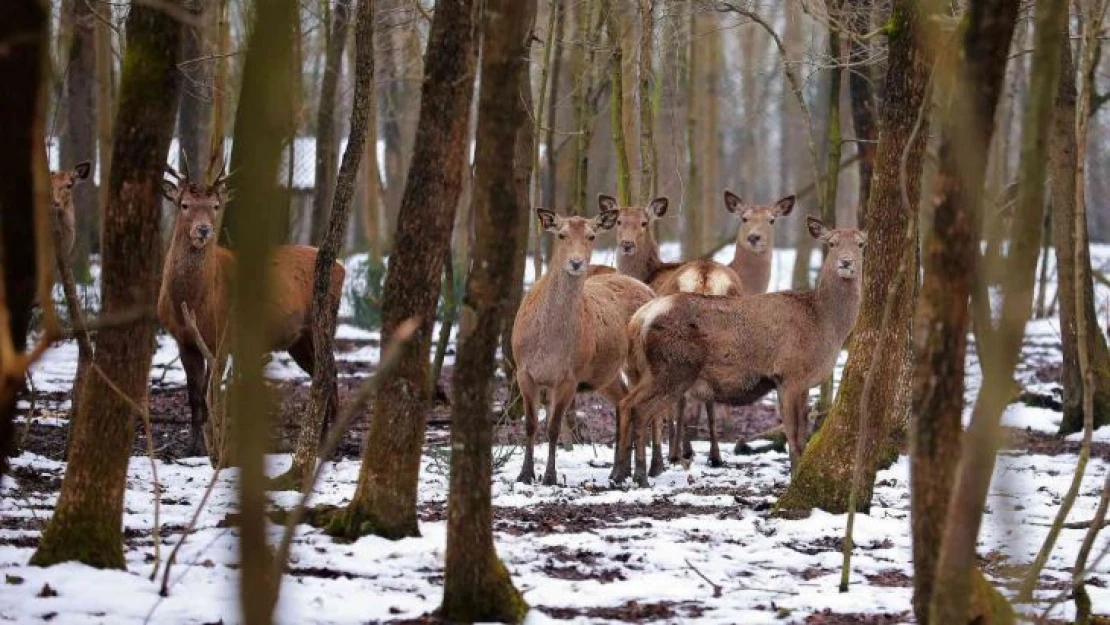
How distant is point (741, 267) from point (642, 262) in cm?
115

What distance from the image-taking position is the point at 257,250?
2734mm

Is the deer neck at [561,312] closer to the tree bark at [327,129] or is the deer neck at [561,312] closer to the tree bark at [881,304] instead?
the tree bark at [881,304]

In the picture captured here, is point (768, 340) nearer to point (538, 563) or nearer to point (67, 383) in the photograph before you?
point (538, 563)

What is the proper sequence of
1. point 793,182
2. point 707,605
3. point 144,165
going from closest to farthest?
point 144,165
point 707,605
point 793,182

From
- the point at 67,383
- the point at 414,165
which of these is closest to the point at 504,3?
the point at 414,165

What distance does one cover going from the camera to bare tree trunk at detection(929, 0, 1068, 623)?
13.1ft

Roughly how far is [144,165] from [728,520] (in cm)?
410

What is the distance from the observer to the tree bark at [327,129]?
57.5ft

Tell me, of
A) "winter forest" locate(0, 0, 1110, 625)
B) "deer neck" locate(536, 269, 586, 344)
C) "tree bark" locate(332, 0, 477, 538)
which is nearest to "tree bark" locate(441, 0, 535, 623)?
Result: "winter forest" locate(0, 0, 1110, 625)

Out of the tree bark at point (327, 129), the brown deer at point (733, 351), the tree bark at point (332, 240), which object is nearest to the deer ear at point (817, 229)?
the brown deer at point (733, 351)

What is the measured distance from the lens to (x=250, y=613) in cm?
285

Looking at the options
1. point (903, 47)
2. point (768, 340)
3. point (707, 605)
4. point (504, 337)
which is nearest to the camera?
point (707, 605)

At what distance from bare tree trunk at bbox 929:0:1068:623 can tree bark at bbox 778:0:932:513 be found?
3417 millimetres

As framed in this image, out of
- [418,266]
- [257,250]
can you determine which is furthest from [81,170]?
[257,250]
